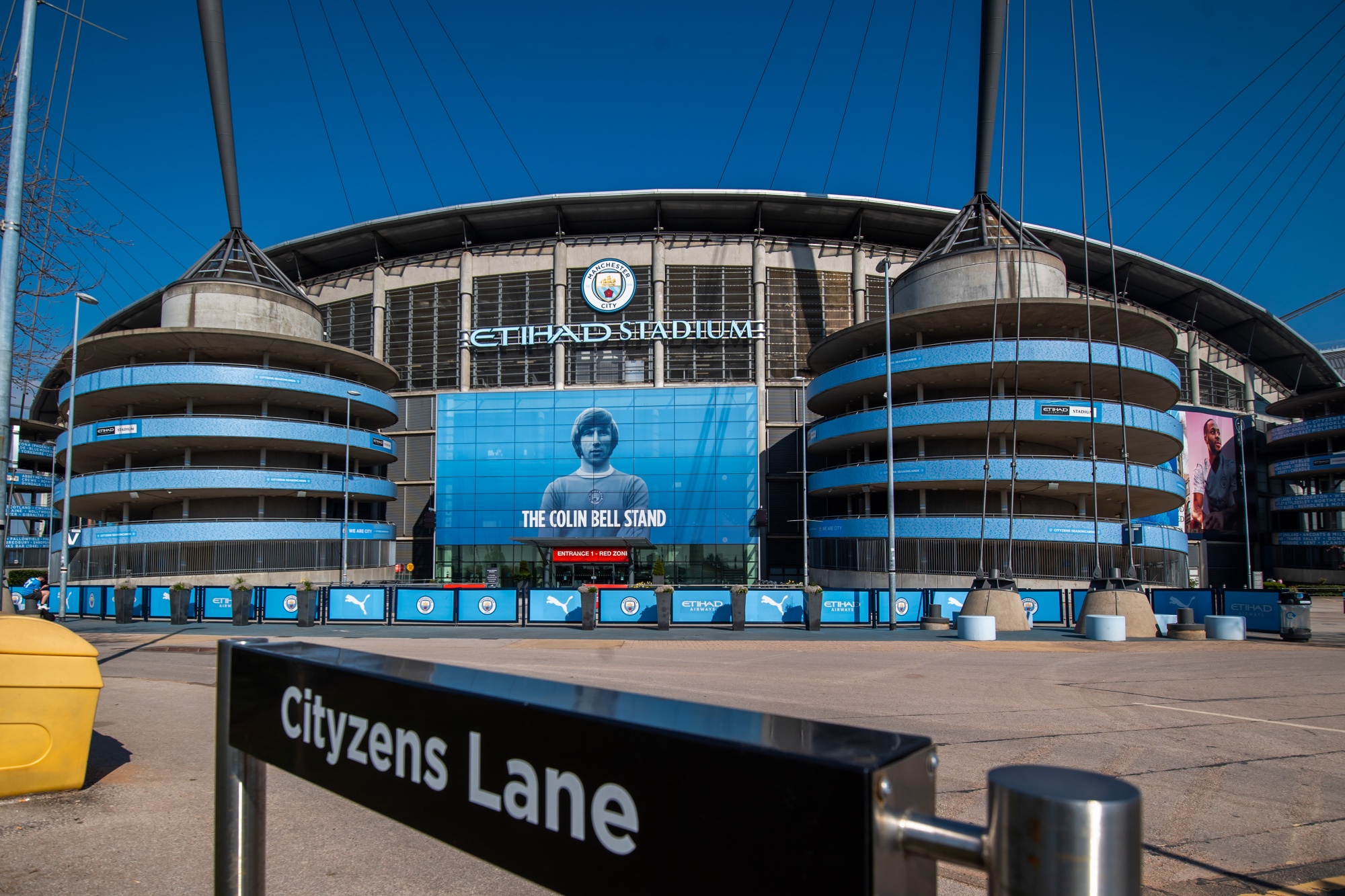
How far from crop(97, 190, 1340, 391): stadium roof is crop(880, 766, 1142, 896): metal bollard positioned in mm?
62648

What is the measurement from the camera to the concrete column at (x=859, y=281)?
59.9 meters

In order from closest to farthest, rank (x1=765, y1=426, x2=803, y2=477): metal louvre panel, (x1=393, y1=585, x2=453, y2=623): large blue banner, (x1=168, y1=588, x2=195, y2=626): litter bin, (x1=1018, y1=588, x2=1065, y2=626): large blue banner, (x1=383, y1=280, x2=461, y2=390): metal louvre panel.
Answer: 1. (x1=1018, y1=588, x2=1065, y2=626): large blue banner
2. (x1=393, y1=585, x2=453, y2=623): large blue banner
3. (x1=168, y1=588, x2=195, y2=626): litter bin
4. (x1=765, y1=426, x2=803, y2=477): metal louvre panel
5. (x1=383, y1=280, x2=461, y2=390): metal louvre panel

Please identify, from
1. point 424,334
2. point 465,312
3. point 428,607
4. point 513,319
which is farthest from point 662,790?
point 424,334

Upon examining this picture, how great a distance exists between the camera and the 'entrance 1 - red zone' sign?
47406mm

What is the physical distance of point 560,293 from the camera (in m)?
60.5

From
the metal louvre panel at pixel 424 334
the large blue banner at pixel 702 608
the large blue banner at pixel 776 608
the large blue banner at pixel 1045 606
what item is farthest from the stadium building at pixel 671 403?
the large blue banner at pixel 702 608

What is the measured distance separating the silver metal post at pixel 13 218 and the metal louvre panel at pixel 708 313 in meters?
49.8

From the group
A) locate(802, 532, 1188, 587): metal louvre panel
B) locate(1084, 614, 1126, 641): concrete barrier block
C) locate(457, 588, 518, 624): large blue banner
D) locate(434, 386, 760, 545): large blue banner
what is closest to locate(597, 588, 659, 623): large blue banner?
locate(457, 588, 518, 624): large blue banner

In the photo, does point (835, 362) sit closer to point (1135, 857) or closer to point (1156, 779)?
point (1156, 779)

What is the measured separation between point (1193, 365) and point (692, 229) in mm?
45423

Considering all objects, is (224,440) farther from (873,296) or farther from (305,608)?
(873,296)

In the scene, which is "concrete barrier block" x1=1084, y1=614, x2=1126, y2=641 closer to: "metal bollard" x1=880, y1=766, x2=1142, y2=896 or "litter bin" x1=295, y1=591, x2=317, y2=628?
"metal bollard" x1=880, y1=766, x2=1142, y2=896

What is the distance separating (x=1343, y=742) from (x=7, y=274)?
1693cm

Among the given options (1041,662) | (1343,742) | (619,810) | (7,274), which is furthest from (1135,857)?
(1041,662)
